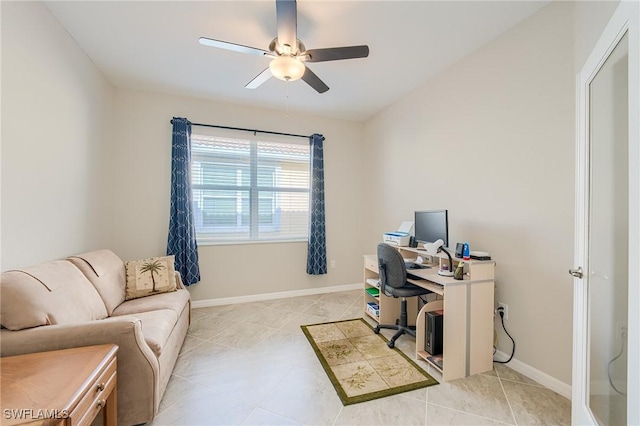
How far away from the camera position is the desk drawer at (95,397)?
93cm

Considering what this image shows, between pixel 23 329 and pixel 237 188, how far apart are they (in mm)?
2528

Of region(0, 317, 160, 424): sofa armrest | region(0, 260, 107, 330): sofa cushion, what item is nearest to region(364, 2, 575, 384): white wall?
region(0, 317, 160, 424): sofa armrest

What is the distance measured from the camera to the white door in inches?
35.9

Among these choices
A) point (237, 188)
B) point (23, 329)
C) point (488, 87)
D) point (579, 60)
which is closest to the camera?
point (23, 329)

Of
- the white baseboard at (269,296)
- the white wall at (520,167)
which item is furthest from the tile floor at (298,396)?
the white baseboard at (269,296)

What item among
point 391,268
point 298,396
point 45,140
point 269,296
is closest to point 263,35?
point 45,140

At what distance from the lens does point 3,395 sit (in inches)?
35.0

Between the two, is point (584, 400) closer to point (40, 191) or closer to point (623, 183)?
point (623, 183)

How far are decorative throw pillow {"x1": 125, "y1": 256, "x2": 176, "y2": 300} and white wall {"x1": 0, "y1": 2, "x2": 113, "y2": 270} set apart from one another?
19.3 inches

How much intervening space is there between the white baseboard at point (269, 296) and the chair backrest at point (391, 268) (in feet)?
5.47

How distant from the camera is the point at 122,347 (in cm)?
139

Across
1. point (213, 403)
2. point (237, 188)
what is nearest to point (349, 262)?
point (237, 188)

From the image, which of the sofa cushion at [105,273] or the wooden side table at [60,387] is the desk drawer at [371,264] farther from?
the sofa cushion at [105,273]

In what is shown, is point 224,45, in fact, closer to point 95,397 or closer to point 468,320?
point 95,397
